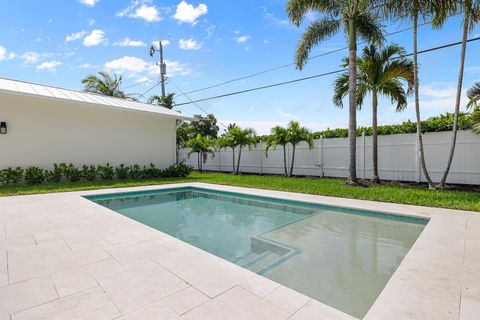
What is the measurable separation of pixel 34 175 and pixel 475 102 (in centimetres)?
1574

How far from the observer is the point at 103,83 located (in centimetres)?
2197

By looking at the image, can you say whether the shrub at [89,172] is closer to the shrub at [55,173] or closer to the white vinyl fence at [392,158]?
the shrub at [55,173]

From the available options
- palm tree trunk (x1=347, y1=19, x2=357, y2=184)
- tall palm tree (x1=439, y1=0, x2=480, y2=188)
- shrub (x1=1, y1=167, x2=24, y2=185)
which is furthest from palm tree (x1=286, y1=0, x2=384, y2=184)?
shrub (x1=1, y1=167, x2=24, y2=185)

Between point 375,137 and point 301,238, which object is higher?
point 375,137

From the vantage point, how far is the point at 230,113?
24906 millimetres

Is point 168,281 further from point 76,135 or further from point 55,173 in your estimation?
point 76,135

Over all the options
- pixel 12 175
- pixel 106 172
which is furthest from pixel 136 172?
pixel 12 175

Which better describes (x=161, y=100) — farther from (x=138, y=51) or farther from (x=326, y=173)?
(x=326, y=173)

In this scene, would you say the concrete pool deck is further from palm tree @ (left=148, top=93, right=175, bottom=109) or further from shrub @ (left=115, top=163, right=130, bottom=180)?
palm tree @ (left=148, top=93, right=175, bottom=109)

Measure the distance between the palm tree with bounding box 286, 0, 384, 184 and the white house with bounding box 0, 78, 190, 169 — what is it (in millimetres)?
7782

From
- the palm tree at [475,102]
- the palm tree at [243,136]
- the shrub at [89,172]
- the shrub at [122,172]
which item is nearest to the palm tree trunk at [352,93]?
the palm tree at [475,102]

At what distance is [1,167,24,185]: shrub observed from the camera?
9680mm

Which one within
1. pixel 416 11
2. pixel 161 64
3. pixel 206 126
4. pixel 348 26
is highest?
pixel 161 64

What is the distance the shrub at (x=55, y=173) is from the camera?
10.7 m
